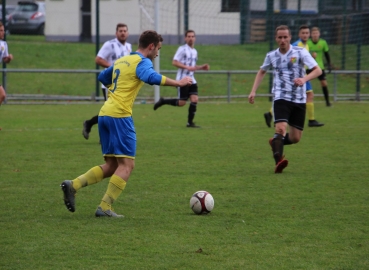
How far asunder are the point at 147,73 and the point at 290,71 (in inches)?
146

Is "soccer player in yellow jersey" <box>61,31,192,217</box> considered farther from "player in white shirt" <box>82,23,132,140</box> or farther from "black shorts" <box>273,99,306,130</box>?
"player in white shirt" <box>82,23,132,140</box>

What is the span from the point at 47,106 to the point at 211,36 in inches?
290

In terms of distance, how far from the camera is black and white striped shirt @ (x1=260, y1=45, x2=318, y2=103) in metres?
9.22

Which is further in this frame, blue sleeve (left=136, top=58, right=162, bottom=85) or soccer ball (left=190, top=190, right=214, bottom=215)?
soccer ball (left=190, top=190, right=214, bottom=215)

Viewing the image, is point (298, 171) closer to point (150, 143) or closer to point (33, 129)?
point (150, 143)

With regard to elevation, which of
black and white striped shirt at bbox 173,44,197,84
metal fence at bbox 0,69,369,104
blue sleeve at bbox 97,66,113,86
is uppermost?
blue sleeve at bbox 97,66,113,86

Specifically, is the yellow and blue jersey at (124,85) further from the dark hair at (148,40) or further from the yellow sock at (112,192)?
the yellow sock at (112,192)

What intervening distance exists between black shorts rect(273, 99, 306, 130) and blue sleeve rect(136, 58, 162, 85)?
340 centimetres

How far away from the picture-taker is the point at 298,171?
8.98m

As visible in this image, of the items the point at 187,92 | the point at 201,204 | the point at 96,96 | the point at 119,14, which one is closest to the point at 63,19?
the point at 119,14

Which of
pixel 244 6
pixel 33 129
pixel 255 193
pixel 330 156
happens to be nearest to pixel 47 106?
pixel 33 129

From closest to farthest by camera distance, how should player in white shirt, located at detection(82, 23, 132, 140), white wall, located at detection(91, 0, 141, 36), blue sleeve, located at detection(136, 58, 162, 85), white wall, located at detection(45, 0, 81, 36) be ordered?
1. blue sleeve, located at detection(136, 58, 162, 85)
2. player in white shirt, located at detection(82, 23, 132, 140)
3. white wall, located at detection(91, 0, 141, 36)
4. white wall, located at detection(45, 0, 81, 36)

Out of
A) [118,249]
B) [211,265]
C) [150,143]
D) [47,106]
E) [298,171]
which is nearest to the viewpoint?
[211,265]

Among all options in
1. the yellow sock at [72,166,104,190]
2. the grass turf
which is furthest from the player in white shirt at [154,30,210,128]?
the yellow sock at [72,166,104,190]
